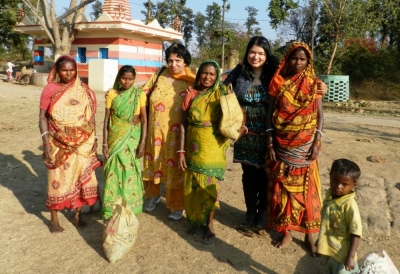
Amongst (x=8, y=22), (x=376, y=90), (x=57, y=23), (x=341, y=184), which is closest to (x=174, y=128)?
(x=341, y=184)

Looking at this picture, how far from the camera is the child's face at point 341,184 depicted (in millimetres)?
2223

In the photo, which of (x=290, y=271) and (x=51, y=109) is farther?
(x=51, y=109)

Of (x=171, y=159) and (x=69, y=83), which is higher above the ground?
(x=69, y=83)

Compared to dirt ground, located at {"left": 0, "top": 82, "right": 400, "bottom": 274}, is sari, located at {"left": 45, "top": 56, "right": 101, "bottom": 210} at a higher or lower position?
higher

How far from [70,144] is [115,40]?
1646 cm

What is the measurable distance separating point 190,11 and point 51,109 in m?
40.8

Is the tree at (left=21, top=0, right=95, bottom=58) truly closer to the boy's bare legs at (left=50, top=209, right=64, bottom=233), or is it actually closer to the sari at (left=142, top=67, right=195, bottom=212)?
the sari at (left=142, top=67, right=195, bottom=212)

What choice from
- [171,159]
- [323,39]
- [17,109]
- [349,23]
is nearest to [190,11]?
[323,39]

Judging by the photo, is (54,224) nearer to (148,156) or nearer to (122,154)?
(122,154)

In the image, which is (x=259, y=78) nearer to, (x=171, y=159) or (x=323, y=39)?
(x=171, y=159)

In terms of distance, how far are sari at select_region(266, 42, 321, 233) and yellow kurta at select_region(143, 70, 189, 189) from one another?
0.89 m

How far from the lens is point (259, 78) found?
3.14m

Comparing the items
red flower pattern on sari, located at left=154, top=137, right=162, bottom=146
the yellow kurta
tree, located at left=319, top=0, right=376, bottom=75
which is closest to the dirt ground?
the yellow kurta

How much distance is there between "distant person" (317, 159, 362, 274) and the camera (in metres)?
2.17
